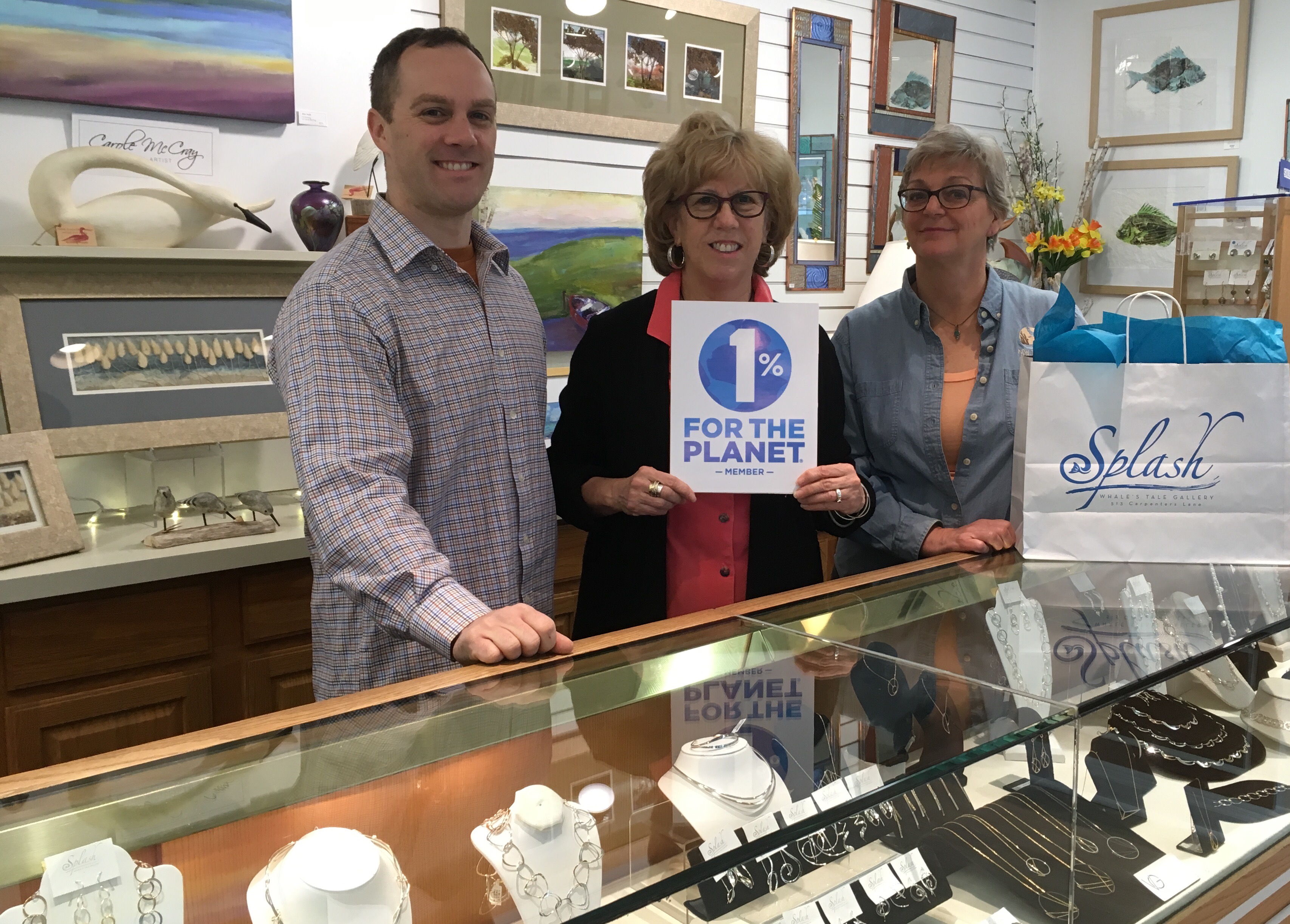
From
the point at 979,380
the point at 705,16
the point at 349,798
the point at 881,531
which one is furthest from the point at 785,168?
the point at 705,16

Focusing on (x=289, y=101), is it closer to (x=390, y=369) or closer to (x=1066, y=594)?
(x=390, y=369)

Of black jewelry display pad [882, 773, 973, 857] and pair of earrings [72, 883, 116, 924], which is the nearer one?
pair of earrings [72, 883, 116, 924]

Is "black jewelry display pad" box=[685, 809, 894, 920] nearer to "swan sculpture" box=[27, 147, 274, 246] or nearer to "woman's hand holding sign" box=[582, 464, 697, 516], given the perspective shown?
"woman's hand holding sign" box=[582, 464, 697, 516]

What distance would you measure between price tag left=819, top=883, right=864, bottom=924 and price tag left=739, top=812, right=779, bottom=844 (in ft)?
0.98

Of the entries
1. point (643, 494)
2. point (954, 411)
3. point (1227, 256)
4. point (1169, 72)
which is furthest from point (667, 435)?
point (1169, 72)

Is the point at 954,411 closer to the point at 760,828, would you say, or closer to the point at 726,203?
the point at 726,203

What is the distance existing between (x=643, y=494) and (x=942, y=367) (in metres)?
0.78

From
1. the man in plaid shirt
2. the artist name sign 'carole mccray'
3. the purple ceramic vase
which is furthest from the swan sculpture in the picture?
the artist name sign 'carole mccray'

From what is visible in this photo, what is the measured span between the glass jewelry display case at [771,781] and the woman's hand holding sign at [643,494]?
0.97ft

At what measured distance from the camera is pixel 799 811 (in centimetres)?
104

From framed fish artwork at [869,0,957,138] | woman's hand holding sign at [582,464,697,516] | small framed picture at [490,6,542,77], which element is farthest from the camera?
framed fish artwork at [869,0,957,138]

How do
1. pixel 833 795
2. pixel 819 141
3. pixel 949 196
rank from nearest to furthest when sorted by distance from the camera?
pixel 833 795 → pixel 949 196 → pixel 819 141

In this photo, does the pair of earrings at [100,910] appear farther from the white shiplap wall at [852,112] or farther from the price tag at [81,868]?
the white shiplap wall at [852,112]

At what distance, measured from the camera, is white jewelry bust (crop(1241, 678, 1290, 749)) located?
176cm
